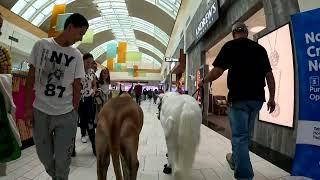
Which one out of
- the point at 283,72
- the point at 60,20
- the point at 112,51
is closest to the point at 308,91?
the point at 283,72

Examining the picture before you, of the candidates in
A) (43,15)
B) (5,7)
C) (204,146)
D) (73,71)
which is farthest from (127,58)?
(73,71)

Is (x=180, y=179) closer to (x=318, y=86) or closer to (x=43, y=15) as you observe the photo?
(x=318, y=86)

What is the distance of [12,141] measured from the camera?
3184mm

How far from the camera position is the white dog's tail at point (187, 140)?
3506 millimetres

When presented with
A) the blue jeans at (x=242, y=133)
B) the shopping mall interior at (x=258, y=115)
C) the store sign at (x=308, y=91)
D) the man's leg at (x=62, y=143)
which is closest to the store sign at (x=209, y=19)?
the shopping mall interior at (x=258, y=115)

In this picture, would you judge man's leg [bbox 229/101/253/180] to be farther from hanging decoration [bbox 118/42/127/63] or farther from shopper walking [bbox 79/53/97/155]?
hanging decoration [bbox 118/42/127/63]

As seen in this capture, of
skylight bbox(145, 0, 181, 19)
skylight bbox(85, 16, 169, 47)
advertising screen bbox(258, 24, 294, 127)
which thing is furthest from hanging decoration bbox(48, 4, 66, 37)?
skylight bbox(85, 16, 169, 47)

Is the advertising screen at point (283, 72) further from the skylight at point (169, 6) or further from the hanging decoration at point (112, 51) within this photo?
A: the hanging decoration at point (112, 51)

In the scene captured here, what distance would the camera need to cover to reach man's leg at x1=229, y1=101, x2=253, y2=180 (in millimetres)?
3570

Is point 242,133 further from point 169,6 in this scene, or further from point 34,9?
point 34,9

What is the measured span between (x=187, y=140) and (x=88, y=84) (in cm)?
287

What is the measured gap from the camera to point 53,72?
114 inches

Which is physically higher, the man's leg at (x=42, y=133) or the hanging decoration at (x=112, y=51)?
the hanging decoration at (x=112, y=51)

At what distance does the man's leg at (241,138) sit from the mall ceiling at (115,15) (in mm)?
16795
